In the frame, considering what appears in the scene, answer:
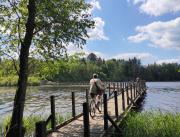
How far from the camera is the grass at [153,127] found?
15.6 meters

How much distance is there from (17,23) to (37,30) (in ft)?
5.71

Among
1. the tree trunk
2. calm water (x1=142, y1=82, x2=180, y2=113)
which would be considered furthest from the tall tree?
calm water (x1=142, y1=82, x2=180, y2=113)

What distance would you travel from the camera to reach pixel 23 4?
17.1 metres

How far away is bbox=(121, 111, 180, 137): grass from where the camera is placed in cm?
1559

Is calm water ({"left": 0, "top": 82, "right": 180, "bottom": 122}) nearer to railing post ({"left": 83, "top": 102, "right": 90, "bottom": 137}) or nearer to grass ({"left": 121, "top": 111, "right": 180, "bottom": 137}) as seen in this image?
railing post ({"left": 83, "top": 102, "right": 90, "bottom": 137})

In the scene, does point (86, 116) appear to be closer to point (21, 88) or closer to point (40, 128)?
point (21, 88)

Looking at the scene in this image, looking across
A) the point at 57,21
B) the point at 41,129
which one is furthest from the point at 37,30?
the point at 41,129

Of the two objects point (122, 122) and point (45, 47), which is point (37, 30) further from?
→ point (122, 122)

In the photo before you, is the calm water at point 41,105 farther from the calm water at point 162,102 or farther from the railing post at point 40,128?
the calm water at point 162,102

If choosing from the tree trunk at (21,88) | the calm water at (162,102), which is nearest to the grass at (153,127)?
the tree trunk at (21,88)

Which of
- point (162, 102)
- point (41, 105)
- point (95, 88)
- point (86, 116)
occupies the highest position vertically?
point (95, 88)

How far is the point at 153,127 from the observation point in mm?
16625

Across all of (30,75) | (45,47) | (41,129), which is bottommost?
(41,129)

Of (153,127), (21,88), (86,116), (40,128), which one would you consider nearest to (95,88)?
Result: (153,127)
